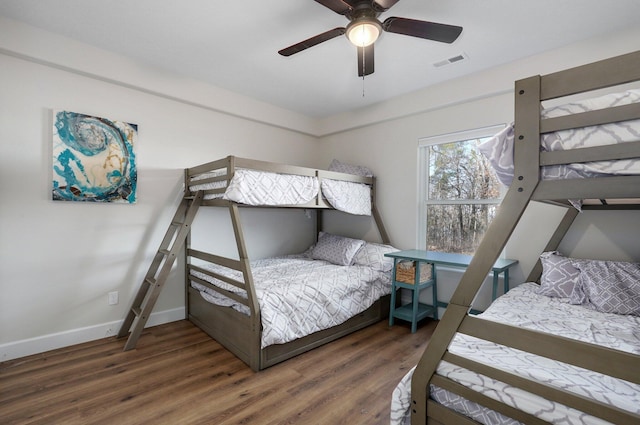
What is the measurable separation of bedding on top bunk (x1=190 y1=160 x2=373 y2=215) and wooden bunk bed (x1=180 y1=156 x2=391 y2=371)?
0.01 m

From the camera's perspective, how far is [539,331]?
3.22 ft

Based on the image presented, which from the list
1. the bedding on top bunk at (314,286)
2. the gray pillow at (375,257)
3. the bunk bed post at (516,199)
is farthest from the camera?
the gray pillow at (375,257)

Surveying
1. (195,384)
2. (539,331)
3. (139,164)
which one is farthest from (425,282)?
(139,164)

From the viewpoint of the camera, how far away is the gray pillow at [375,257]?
126 inches

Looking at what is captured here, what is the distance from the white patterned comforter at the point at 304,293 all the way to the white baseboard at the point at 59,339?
2.43 ft

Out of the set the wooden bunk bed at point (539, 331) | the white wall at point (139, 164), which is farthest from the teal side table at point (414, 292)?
the wooden bunk bed at point (539, 331)

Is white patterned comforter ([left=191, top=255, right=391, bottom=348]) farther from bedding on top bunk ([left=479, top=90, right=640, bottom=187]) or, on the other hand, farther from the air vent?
the air vent

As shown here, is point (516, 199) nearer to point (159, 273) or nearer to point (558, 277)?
point (558, 277)

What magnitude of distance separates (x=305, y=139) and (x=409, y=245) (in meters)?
2.09

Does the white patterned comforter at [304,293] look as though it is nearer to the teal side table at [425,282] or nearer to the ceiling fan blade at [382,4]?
the teal side table at [425,282]

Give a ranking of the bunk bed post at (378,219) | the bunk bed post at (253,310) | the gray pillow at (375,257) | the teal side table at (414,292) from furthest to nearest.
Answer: the bunk bed post at (378,219) → the gray pillow at (375,257) → the teal side table at (414,292) → the bunk bed post at (253,310)

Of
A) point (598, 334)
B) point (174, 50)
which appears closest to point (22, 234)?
point (174, 50)

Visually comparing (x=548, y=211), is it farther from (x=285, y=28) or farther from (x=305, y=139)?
(x=305, y=139)

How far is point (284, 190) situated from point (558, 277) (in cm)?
216
